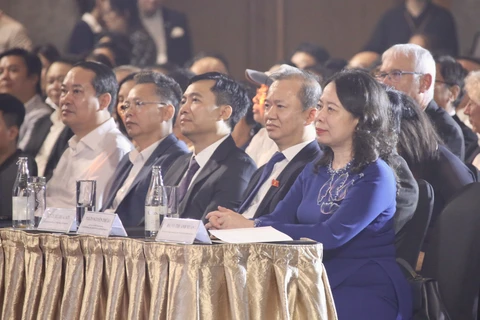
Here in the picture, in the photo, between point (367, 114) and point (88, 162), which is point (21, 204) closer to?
point (367, 114)

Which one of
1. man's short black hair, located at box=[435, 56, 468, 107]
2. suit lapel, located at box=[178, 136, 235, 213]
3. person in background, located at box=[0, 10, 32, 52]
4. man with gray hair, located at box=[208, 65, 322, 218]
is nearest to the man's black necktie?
man with gray hair, located at box=[208, 65, 322, 218]

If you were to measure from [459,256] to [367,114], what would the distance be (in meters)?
0.57

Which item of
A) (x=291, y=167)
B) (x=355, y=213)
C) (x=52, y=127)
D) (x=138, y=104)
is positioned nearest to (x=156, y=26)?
(x=52, y=127)

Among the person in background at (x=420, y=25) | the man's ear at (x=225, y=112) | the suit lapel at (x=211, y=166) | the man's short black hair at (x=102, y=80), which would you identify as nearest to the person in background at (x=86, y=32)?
the person in background at (x=420, y=25)

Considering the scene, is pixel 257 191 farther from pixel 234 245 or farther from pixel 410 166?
pixel 234 245

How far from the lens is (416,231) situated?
3.23 m

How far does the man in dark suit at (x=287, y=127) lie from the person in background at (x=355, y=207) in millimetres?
467

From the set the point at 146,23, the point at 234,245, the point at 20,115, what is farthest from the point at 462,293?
the point at 146,23

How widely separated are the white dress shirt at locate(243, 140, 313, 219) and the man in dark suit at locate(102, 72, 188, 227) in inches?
28.9

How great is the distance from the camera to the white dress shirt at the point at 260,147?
4594mm

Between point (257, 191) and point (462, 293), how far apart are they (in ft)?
3.31

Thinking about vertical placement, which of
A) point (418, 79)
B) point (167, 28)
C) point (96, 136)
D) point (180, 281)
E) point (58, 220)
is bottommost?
point (180, 281)

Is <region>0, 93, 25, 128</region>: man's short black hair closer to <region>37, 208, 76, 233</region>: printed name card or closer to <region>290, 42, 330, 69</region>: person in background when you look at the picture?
<region>37, 208, 76, 233</region>: printed name card

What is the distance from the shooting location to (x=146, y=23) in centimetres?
827
